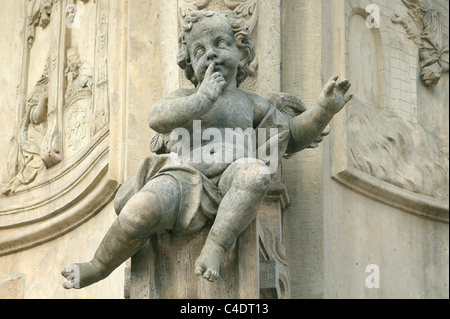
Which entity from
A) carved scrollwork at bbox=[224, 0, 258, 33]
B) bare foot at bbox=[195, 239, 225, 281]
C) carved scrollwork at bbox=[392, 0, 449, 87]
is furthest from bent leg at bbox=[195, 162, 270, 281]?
carved scrollwork at bbox=[392, 0, 449, 87]

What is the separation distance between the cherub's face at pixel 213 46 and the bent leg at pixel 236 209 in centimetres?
53

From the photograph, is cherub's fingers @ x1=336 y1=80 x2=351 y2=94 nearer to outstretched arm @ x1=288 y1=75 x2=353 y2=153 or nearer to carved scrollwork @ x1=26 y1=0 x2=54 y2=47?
outstretched arm @ x1=288 y1=75 x2=353 y2=153

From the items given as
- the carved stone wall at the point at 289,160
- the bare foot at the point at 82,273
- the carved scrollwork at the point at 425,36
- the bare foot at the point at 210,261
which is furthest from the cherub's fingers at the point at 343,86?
the carved scrollwork at the point at 425,36

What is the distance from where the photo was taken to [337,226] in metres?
7.77

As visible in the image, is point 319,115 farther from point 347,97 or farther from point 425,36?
point 425,36

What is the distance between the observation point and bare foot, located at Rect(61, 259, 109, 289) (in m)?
6.52

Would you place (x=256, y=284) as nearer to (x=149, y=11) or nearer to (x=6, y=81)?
(x=149, y=11)

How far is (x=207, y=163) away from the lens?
6652 millimetres

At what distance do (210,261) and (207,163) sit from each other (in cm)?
57

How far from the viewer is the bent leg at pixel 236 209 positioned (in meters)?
6.30

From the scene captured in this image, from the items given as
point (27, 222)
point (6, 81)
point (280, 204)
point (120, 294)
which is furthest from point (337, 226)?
point (6, 81)

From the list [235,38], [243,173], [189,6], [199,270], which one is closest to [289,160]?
[189,6]

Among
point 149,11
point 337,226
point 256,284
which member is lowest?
point 256,284

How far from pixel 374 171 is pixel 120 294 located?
1.45m
